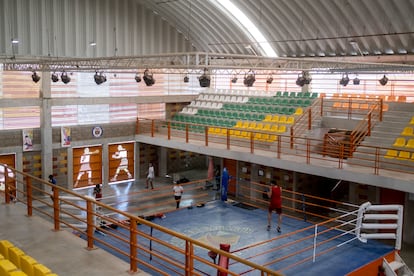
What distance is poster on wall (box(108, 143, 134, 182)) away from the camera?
A: 987 inches

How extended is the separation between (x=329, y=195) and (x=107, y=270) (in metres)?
15.9

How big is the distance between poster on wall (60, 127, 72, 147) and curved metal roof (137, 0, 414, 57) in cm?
851

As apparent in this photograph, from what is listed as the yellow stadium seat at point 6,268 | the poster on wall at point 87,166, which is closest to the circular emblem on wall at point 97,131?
the poster on wall at point 87,166

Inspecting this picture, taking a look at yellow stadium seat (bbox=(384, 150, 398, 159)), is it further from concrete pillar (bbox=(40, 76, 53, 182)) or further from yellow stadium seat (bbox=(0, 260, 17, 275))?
concrete pillar (bbox=(40, 76, 53, 182))

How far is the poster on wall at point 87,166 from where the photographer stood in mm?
23703

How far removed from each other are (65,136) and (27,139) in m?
1.87

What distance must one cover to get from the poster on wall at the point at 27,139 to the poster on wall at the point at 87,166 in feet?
7.93

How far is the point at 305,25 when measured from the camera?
22.8 meters

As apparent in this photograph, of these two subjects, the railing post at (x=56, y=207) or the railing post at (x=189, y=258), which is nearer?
the railing post at (x=189, y=258)

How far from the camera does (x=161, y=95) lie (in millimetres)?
27391

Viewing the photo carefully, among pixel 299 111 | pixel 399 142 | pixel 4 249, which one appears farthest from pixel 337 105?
pixel 4 249

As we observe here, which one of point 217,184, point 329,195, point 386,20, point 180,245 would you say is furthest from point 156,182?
point 386,20

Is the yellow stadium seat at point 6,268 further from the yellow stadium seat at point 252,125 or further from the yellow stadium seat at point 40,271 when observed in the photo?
the yellow stadium seat at point 252,125

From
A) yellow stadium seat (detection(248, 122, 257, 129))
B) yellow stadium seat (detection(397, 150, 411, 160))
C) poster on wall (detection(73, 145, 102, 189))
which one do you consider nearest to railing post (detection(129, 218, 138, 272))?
yellow stadium seat (detection(397, 150, 411, 160))
